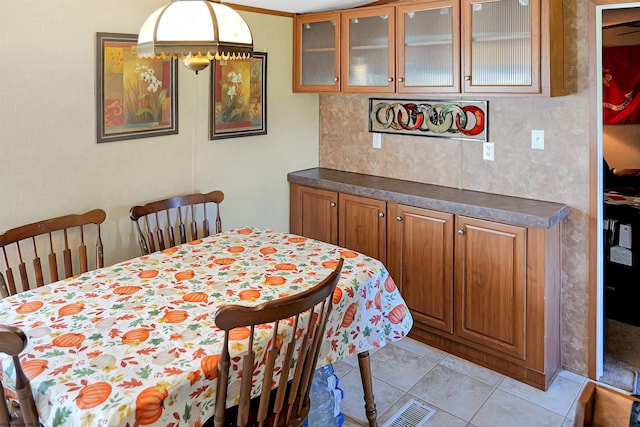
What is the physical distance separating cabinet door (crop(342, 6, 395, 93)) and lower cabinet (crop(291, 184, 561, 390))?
734mm

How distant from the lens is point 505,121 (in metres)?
3.05

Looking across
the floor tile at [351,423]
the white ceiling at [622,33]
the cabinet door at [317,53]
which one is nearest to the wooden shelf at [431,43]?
the cabinet door at [317,53]

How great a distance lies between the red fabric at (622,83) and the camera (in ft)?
13.4

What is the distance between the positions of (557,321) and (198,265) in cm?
196

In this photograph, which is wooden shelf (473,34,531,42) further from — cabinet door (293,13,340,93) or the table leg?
the table leg

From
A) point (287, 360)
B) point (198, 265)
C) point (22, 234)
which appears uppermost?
point (22, 234)

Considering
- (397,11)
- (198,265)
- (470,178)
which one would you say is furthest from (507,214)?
(198,265)

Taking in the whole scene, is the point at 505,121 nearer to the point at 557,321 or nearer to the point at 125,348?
the point at 557,321

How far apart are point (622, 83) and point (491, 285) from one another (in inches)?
94.1

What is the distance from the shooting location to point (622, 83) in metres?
4.16

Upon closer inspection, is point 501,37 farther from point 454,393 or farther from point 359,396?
point 359,396

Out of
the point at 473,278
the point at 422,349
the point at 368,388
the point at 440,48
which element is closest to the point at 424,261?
the point at 473,278

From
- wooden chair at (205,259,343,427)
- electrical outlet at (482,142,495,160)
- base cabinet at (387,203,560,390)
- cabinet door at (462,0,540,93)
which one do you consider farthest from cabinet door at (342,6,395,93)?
wooden chair at (205,259,343,427)

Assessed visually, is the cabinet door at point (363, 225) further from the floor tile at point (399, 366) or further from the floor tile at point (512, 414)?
the floor tile at point (512, 414)
